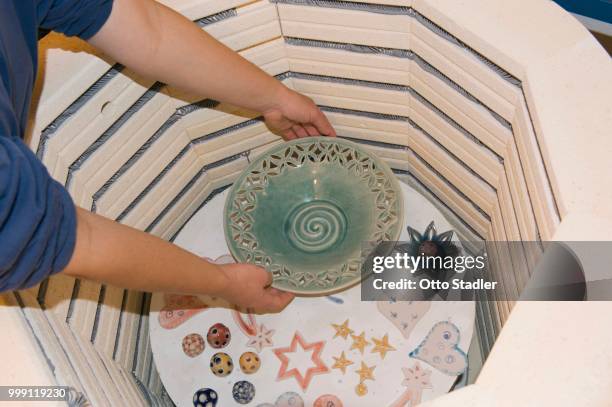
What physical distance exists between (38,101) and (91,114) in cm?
9

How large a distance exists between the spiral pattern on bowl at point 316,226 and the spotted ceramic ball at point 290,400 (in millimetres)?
252

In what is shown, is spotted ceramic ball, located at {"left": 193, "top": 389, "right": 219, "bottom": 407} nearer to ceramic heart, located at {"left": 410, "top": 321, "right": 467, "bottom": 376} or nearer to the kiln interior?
the kiln interior

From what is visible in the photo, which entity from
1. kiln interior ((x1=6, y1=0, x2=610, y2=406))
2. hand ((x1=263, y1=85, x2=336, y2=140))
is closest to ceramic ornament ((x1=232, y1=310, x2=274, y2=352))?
kiln interior ((x1=6, y1=0, x2=610, y2=406))

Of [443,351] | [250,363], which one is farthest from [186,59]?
[443,351]

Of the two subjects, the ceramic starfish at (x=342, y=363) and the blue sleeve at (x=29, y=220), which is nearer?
the blue sleeve at (x=29, y=220)

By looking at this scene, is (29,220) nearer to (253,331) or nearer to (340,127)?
(253,331)

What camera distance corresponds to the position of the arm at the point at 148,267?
0.79 m

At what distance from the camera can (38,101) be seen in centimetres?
98

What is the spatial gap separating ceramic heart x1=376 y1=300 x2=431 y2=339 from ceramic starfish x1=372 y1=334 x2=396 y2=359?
1.3 inches

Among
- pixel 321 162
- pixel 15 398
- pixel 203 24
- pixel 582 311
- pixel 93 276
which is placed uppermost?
pixel 203 24

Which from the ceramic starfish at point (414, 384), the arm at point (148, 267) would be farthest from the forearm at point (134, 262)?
the ceramic starfish at point (414, 384)

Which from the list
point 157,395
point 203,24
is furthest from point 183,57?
point 157,395

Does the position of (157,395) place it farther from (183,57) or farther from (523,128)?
(523,128)

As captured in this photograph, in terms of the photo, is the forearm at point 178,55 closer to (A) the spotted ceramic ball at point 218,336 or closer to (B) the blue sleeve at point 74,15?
(B) the blue sleeve at point 74,15
